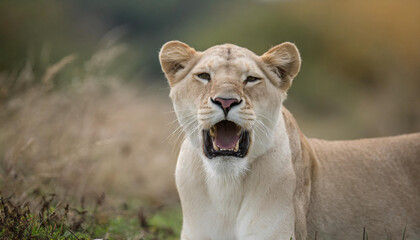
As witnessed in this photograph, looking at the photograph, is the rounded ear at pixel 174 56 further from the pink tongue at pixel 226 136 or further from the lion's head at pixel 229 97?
the pink tongue at pixel 226 136

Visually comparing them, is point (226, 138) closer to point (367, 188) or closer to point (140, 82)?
point (367, 188)

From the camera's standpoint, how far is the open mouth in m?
3.94

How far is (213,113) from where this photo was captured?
378 cm

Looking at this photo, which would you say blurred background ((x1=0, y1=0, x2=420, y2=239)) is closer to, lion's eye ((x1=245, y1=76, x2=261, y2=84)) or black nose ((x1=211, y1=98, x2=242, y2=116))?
lion's eye ((x1=245, y1=76, x2=261, y2=84))

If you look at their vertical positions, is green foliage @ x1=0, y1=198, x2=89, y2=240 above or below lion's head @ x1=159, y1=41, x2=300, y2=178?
below

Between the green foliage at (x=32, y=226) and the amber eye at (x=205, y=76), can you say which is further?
the amber eye at (x=205, y=76)

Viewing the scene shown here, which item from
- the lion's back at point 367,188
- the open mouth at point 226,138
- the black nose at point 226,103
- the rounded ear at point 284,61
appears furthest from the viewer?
the lion's back at point 367,188

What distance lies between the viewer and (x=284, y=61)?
4348 mm

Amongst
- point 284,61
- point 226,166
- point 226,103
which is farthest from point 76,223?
point 284,61

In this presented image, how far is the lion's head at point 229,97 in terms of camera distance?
3.84 metres

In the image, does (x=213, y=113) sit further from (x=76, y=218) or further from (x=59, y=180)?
(x=59, y=180)

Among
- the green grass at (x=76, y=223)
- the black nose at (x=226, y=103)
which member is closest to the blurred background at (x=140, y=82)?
the green grass at (x=76, y=223)

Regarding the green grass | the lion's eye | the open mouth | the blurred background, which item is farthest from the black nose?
the green grass

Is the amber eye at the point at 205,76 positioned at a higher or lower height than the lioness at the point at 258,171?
higher
